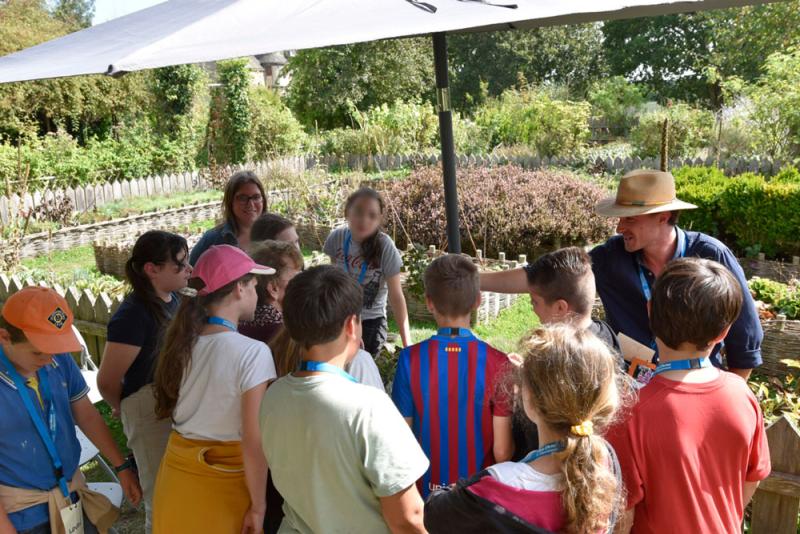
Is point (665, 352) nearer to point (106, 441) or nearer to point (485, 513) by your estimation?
point (485, 513)

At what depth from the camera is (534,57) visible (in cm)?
4253

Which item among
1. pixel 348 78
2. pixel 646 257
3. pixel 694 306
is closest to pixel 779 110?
pixel 646 257

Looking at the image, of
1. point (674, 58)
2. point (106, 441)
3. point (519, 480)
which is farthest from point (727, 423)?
point (674, 58)

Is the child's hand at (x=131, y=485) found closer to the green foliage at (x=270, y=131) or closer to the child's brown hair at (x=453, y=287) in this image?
the child's brown hair at (x=453, y=287)

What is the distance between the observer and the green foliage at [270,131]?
21000mm

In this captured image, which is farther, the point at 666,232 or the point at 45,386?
the point at 666,232

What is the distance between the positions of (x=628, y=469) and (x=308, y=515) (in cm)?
89

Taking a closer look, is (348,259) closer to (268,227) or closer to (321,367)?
(268,227)

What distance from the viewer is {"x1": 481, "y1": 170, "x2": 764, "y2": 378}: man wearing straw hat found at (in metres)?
2.72

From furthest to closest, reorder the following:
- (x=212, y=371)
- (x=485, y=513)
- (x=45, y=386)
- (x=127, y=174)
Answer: (x=127, y=174), (x=45, y=386), (x=212, y=371), (x=485, y=513)

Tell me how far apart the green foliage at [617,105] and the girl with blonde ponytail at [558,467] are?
28189mm

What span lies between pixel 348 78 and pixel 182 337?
89.6ft

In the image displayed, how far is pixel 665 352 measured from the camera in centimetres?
192

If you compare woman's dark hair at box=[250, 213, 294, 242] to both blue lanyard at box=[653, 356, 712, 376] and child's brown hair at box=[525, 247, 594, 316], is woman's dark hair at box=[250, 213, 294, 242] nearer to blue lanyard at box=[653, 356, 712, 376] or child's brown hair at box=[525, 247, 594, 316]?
child's brown hair at box=[525, 247, 594, 316]
